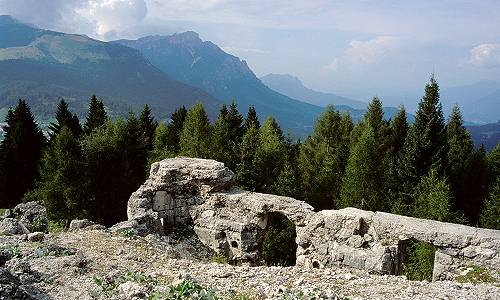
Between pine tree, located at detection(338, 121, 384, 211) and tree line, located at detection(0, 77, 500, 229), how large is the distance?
0.07 m

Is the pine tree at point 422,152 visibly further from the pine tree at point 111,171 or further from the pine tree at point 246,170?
the pine tree at point 111,171

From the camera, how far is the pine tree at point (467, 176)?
108ft

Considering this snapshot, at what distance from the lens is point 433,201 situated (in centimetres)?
2433

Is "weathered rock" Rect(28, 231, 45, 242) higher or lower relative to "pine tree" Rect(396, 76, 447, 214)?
lower

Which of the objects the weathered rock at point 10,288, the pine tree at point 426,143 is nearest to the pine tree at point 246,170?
the pine tree at point 426,143

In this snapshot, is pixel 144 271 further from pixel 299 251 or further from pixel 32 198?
pixel 32 198

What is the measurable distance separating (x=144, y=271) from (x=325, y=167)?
23.4 metres

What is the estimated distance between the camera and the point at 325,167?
34406 millimetres

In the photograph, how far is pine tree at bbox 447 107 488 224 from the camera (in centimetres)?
3281

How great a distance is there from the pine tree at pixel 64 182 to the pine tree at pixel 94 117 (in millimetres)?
11643

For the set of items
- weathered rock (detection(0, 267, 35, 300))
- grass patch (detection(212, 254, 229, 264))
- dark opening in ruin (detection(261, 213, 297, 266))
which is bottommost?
dark opening in ruin (detection(261, 213, 297, 266))

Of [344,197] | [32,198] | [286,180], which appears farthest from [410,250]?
[32,198]

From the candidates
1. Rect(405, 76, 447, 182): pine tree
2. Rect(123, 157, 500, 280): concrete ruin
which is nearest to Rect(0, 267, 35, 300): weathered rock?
Rect(123, 157, 500, 280): concrete ruin

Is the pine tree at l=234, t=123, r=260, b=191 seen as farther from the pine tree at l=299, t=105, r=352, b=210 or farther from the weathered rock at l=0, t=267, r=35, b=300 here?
the weathered rock at l=0, t=267, r=35, b=300
